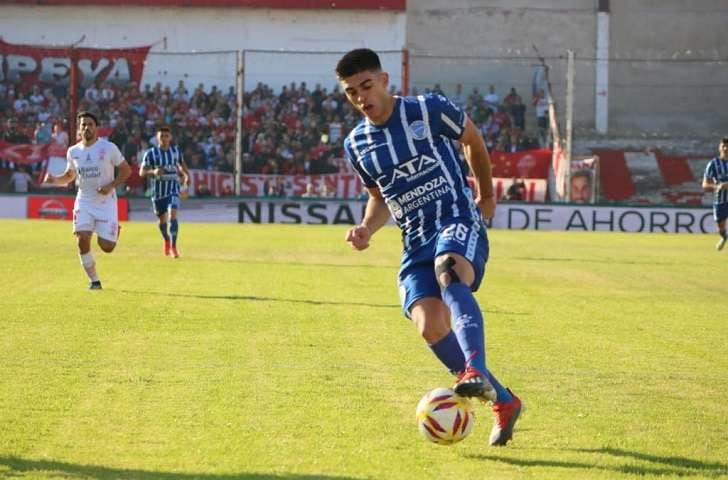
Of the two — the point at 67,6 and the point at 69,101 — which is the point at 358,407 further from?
the point at 67,6

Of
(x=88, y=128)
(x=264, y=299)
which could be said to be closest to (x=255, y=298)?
(x=264, y=299)

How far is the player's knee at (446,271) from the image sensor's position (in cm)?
671

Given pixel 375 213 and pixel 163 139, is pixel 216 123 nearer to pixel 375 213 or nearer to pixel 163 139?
pixel 163 139

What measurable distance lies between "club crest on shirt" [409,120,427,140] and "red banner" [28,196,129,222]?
30.3m

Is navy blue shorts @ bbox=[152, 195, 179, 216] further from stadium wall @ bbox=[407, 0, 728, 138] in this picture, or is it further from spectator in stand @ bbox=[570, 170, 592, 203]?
stadium wall @ bbox=[407, 0, 728, 138]

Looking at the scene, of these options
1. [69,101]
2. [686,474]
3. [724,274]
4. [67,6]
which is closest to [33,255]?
[724,274]

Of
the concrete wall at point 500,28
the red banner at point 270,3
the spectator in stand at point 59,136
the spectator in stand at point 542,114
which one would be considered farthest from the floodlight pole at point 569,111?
the red banner at point 270,3

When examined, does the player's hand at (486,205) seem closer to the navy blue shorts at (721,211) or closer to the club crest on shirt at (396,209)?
the club crest on shirt at (396,209)

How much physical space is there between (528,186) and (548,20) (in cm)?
1289

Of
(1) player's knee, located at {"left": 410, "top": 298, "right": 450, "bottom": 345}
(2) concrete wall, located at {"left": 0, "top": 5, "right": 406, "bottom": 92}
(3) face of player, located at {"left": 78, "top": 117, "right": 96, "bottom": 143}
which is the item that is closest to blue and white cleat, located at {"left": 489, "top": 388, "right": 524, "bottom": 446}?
(1) player's knee, located at {"left": 410, "top": 298, "right": 450, "bottom": 345}

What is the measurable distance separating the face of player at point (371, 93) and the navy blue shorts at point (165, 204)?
677 inches

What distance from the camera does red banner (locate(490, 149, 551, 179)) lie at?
37656 millimetres

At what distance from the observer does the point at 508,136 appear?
38719mm

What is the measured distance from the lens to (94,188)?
1667cm
